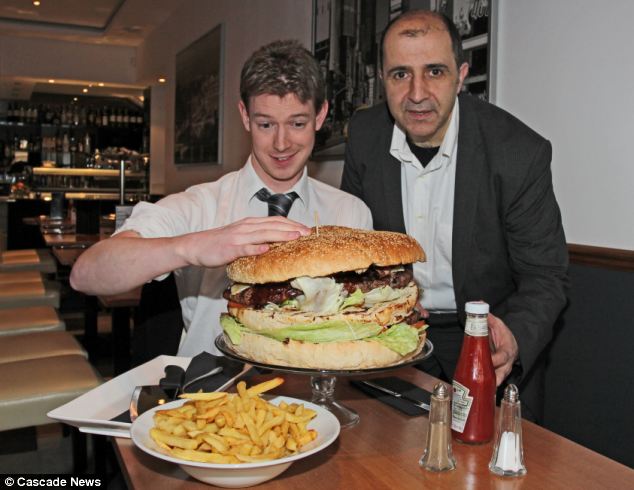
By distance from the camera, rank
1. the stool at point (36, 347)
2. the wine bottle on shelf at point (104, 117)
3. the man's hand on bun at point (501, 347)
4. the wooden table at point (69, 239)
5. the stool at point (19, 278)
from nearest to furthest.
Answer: the man's hand on bun at point (501, 347)
the stool at point (36, 347)
the stool at point (19, 278)
the wooden table at point (69, 239)
the wine bottle on shelf at point (104, 117)

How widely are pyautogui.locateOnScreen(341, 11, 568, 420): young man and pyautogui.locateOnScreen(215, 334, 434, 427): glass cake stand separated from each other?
24.9 inches

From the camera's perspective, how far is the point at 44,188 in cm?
1290

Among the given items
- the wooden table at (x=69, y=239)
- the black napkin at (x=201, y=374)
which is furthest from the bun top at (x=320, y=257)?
the wooden table at (x=69, y=239)

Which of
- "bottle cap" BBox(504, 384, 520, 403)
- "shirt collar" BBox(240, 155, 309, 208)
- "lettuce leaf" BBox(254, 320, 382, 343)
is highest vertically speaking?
"shirt collar" BBox(240, 155, 309, 208)

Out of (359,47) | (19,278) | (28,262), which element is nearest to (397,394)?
(359,47)

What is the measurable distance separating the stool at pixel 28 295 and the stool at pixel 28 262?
4.01 ft

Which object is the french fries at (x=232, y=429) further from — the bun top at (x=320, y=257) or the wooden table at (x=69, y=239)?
the wooden table at (x=69, y=239)

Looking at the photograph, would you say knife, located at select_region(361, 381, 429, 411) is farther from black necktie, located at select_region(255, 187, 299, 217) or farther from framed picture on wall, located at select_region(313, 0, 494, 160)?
framed picture on wall, located at select_region(313, 0, 494, 160)

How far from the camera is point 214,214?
221cm

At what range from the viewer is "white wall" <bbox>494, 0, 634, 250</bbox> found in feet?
8.04

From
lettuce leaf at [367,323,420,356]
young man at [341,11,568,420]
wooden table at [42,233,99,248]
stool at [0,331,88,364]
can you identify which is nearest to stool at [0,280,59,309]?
wooden table at [42,233,99,248]

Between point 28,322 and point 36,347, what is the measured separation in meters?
0.62

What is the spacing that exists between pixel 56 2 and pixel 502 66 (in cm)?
797

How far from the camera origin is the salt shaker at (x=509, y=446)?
1.20m
